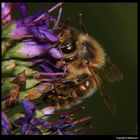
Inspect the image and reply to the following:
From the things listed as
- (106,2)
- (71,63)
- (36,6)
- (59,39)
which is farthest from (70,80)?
(106,2)

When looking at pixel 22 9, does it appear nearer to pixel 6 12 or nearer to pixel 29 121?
pixel 6 12

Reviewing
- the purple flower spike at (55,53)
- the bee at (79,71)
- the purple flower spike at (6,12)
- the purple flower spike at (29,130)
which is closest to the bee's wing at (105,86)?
the bee at (79,71)

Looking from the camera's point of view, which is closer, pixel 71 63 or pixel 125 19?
pixel 71 63

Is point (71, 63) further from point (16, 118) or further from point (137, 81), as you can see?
point (137, 81)

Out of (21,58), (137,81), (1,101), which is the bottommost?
(137,81)

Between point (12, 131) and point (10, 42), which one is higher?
point (10, 42)

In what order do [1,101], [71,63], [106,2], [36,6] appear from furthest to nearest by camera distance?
[106,2] → [36,6] → [71,63] → [1,101]

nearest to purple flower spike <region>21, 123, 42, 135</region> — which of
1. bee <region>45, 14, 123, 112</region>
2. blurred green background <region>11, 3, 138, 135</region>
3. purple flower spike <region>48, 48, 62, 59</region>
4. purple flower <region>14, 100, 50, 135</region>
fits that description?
purple flower <region>14, 100, 50, 135</region>

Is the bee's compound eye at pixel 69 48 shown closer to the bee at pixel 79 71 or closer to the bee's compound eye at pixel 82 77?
the bee at pixel 79 71

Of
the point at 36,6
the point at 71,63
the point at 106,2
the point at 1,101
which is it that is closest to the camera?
the point at 1,101
